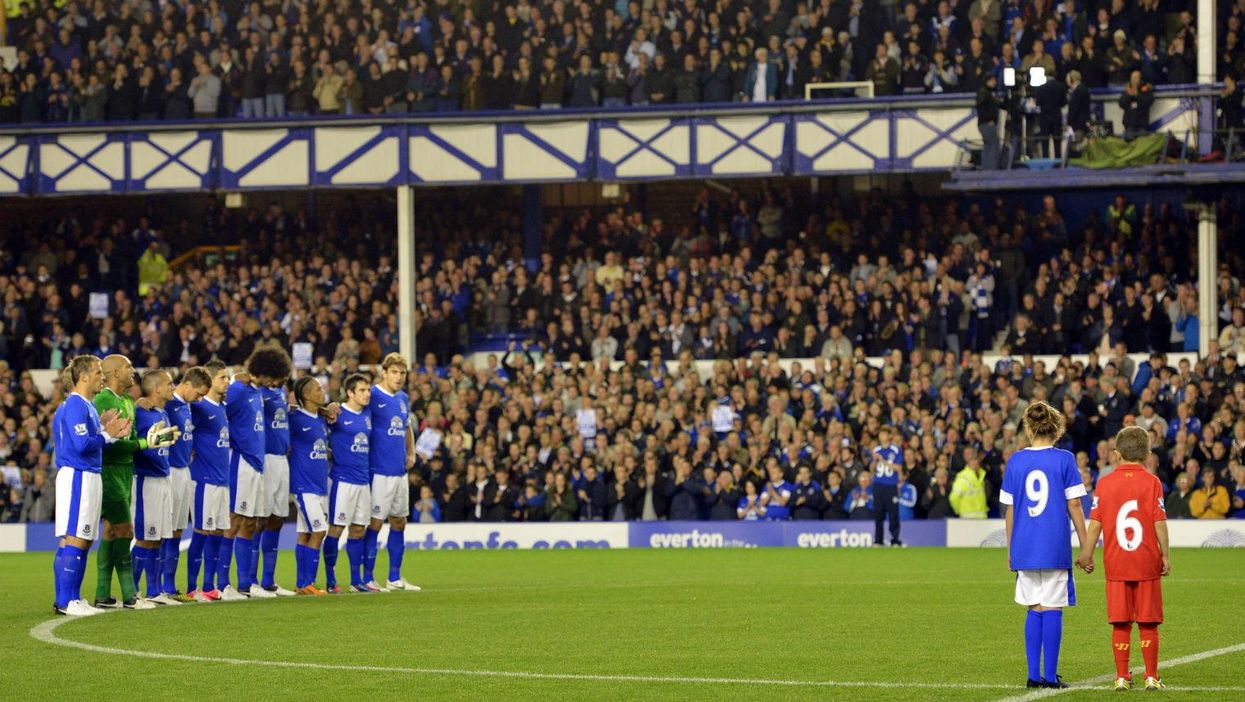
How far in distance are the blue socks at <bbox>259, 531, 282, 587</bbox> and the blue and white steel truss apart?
16.8 meters

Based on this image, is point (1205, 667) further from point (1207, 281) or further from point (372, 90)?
point (372, 90)

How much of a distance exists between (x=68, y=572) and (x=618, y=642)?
471 cm

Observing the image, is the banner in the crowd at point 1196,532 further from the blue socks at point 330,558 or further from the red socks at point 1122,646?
the red socks at point 1122,646

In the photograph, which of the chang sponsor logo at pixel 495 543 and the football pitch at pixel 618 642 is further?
the chang sponsor logo at pixel 495 543

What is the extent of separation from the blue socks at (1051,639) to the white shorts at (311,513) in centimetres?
859

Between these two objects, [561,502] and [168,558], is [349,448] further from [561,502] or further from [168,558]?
[561,502]

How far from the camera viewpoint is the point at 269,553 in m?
17.6

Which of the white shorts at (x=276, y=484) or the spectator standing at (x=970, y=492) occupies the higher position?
the white shorts at (x=276, y=484)

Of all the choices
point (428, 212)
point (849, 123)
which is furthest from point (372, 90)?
point (849, 123)

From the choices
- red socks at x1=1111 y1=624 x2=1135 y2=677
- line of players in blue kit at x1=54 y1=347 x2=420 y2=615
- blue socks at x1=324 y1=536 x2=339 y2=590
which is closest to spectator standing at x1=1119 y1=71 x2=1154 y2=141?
line of players in blue kit at x1=54 y1=347 x2=420 y2=615

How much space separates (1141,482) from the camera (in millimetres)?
10406

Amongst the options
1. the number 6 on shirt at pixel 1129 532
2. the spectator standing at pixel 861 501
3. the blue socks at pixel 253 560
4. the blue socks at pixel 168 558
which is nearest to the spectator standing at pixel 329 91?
the spectator standing at pixel 861 501

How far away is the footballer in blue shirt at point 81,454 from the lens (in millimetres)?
14719

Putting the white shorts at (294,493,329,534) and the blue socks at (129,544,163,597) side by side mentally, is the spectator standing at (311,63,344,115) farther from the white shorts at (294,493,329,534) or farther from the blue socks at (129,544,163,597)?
the blue socks at (129,544,163,597)
